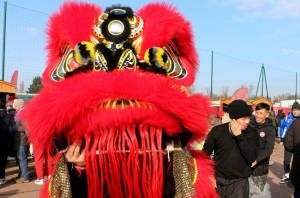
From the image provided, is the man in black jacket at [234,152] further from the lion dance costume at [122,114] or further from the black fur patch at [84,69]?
the black fur patch at [84,69]

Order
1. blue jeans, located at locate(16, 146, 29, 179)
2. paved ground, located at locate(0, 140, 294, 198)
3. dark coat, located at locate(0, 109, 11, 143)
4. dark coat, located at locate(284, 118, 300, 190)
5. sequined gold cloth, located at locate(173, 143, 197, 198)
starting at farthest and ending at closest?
blue jeans, located at locate(16, 146, 29, 179), dark coat, located at locate(0, 109, 11, 143), paved ground, located at locate(0, 140, 294, 198), dark coat, located at locate(284, 118, 300, 190), sequined gold cloth, located at locate(173, 143, 197, 198)

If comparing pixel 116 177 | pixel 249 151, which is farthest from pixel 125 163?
pixel 249 151

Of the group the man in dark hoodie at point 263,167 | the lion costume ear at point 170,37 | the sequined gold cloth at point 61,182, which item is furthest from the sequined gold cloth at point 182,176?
the man in dark hoodie at point 263,167

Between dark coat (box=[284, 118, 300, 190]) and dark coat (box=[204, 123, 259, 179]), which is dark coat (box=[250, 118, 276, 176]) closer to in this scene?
dark coat (box=[284, 118, 300, 190])

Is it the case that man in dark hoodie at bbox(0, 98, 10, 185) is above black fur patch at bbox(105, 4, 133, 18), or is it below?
below

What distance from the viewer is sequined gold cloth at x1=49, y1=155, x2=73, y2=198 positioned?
1.16 m

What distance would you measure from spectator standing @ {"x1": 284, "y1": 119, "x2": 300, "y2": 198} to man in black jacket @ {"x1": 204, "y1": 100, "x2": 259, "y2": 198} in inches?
48.4

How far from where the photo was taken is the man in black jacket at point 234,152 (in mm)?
2949

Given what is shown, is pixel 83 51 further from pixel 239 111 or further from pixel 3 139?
pixel 3 139

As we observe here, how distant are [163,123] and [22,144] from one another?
579 cm

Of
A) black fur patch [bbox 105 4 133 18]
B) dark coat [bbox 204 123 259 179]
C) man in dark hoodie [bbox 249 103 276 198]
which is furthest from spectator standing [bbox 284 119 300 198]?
black fur patch [bbox 105 4 133 18]

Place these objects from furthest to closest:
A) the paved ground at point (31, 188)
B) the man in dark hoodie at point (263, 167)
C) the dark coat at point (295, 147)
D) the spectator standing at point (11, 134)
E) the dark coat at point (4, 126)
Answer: the spectator standing at point (11, 134), the dark coat at point (4, 126), the paved ground at point (31, 188), the dark coat at point (295, 147), the man in dark hoodie at point (263, 167)

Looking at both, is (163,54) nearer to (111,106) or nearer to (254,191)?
(111,106)

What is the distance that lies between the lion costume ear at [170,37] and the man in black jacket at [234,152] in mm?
1593
